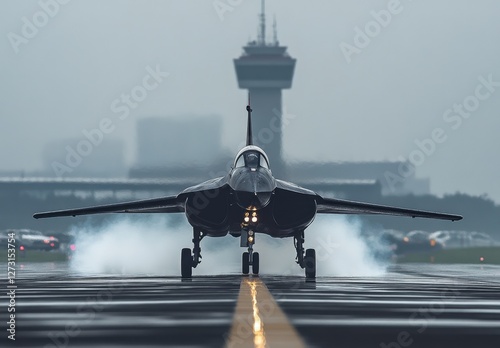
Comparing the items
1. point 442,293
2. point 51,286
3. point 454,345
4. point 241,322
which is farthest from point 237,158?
point 454,345

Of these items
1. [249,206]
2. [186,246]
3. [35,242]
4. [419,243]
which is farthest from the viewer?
[35,242]

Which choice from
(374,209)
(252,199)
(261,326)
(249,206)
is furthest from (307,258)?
(261,326)

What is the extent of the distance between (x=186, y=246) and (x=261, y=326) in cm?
2928

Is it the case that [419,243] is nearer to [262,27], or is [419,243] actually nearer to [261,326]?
Answer: [261,326]

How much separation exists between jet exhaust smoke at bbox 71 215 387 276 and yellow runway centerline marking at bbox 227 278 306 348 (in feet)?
60.6

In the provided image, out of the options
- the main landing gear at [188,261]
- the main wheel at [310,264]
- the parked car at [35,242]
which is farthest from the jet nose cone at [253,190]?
the parked car at [35,242]

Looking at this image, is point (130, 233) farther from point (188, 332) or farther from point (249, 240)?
point (188, 332)

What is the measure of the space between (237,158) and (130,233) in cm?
1870

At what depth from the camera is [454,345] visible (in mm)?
9953

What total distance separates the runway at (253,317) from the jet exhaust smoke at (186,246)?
1553 centimetres

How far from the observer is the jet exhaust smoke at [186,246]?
35969 millimetres

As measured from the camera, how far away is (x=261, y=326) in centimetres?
1134

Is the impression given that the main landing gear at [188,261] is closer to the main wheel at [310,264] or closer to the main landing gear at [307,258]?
the main landing gear at [307,258]

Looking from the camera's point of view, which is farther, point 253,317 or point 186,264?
point 186,264
